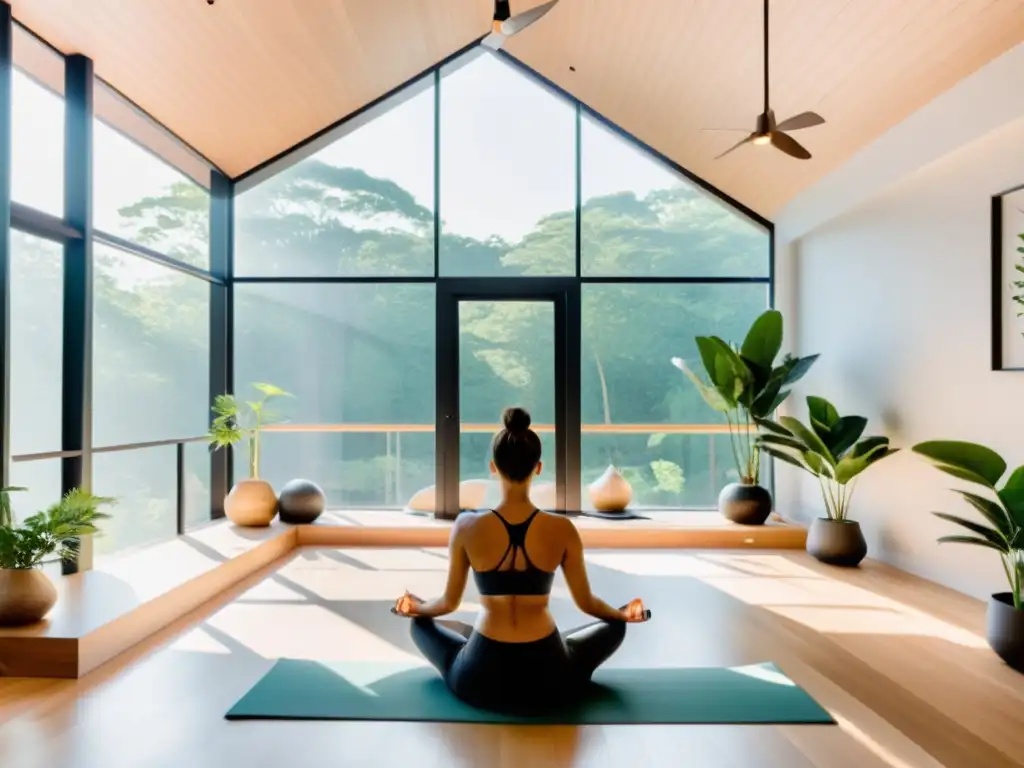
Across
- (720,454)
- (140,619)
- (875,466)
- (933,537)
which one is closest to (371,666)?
(140,619)

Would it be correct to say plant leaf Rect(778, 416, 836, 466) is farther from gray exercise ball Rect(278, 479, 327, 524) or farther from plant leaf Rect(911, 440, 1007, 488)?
gray exercise ball Rect(278, 479, 327, 524)

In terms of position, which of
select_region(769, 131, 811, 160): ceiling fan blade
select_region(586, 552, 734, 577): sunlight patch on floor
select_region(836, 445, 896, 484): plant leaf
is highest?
select_region(769, 131, 811, 160): ceiling fan blade

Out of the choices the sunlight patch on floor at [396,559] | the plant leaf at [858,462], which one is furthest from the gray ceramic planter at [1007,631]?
the sunlight patch on floor at [396,559]

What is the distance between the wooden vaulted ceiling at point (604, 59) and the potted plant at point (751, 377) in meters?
1.36

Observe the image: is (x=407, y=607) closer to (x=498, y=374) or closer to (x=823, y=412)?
(x=823, y=412)

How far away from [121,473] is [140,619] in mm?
1904

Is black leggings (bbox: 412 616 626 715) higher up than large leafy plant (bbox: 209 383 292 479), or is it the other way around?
large leafy plant (bbox: 209 383 292 479)

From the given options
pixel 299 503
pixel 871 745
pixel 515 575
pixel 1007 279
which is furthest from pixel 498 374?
pixel 871 745

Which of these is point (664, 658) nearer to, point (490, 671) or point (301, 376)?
point (490, 671)

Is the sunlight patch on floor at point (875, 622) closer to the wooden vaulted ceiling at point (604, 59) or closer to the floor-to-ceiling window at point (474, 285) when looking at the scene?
the floor-to-ceiling window at point (474, 285)

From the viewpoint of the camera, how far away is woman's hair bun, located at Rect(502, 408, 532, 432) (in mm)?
2576

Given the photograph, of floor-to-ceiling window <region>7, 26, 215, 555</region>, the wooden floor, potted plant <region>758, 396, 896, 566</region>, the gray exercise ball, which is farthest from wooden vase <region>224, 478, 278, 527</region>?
potted plant <region>758, 396, 896, 566</region>

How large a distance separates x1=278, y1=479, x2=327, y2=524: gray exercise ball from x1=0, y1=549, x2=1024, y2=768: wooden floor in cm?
105

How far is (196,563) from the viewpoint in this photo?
4418mm
